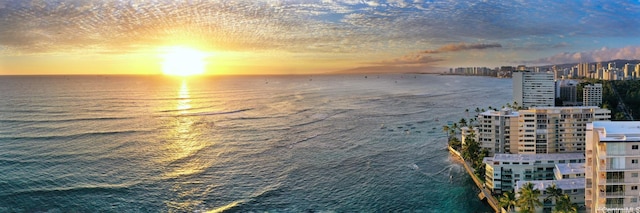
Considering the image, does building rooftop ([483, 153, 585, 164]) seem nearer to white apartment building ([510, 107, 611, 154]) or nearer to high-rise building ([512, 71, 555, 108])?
white apartment building ([510, 107, 611, 154])

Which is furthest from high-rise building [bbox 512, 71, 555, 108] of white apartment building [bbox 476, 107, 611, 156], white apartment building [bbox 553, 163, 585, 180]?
white apartment building [bbox 553, 163, 585, 180]

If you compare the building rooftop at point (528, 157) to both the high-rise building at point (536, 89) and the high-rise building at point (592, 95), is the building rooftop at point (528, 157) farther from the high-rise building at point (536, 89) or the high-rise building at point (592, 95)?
the high-rise building at point (536, 89)

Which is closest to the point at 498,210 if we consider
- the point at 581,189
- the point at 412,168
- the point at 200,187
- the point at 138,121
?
the point at 581,189

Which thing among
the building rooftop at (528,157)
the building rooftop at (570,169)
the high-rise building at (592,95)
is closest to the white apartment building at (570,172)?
the building rooftop at (570,169)

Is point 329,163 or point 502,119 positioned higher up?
point 502,119

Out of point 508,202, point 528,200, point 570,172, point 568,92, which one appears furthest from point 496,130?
point 568,92

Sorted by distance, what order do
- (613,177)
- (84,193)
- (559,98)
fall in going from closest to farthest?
(613,177) < (84,193) < (559,98)

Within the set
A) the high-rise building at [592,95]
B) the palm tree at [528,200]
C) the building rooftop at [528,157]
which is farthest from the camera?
the high-rise building at [592,95]

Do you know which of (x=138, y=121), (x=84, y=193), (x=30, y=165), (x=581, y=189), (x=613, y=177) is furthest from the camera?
(x=138, y=121)

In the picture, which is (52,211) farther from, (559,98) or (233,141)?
(559,98)
